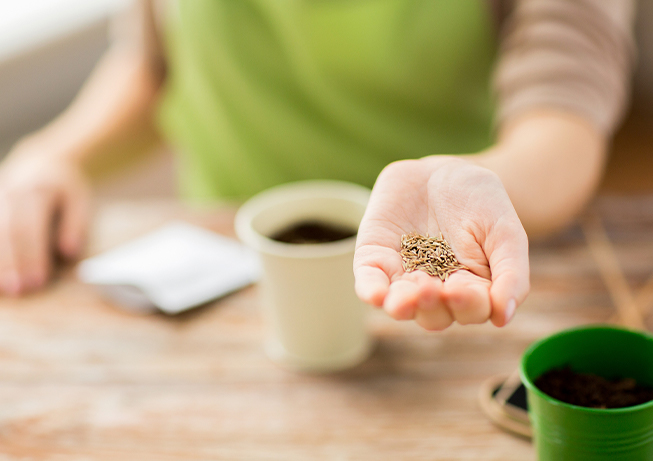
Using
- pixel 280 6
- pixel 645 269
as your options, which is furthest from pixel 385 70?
pixel 645 269

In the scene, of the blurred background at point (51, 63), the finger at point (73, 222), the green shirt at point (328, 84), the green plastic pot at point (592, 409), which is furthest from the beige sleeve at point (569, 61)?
the blurred background at point (51, 63)

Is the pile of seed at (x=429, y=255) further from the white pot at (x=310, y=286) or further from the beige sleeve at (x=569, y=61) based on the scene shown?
the beige sleeve at (x=569, y=61)

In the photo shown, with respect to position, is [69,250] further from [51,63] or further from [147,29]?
[51,63]

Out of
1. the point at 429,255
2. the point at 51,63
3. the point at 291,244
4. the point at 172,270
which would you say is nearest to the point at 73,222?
the point at 172,270

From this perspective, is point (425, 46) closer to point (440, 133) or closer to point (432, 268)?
point (440, 133)

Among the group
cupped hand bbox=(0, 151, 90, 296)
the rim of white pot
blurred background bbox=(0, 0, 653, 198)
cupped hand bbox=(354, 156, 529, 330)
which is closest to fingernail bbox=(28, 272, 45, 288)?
cupped hand bbox=(0, 151, 90, 296)

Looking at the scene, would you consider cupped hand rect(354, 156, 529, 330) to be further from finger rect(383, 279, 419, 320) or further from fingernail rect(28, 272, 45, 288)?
fingernail rect(28, 272, 45, 288)
